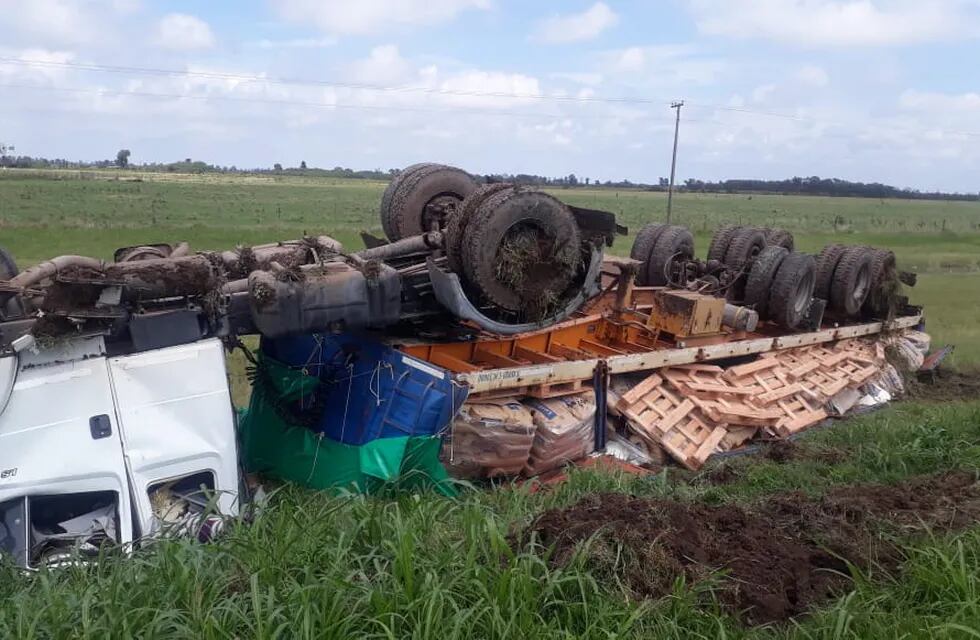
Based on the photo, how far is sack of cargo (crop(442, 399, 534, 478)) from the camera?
6285mm

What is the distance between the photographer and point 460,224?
21.3 feet

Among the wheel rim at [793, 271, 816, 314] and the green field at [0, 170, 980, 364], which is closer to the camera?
the wheel rim at [793, 271, 816, 314]

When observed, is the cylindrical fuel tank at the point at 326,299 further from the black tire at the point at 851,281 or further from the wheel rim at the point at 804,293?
the black tire at the point at 851,281

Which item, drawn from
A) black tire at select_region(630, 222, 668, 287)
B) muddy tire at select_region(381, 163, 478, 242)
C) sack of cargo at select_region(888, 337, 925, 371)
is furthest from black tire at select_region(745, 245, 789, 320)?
muddy tire at select_region(381, 163, 478, 242)

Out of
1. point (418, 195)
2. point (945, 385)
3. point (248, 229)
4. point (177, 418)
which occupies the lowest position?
point (248, 229)

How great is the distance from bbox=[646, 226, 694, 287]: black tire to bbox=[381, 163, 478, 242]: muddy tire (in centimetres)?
276

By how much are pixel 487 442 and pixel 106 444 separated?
8.71 feet

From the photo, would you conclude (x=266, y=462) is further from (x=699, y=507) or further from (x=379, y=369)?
(x=699, y=507)

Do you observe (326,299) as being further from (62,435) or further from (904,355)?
Result: (904,355)

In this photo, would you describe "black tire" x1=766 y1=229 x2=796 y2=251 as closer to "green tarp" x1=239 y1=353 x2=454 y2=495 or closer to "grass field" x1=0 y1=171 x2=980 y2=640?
"green tarp" x1=239 y1=353 x2=454 y2=495

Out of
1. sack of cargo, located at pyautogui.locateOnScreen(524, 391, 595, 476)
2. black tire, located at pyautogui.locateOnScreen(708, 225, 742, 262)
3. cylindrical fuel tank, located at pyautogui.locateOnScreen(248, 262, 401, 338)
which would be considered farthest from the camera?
black tire, located at pyautogui.locateOnScreen(708, 225, 742, 262)

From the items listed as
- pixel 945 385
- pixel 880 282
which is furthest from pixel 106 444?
pixel 945 385

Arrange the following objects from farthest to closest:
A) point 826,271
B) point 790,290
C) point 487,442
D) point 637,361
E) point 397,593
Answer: point 826,271
point 790,290
point 637,361
point 487,442
point 397,593

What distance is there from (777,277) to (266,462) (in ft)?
18.5
